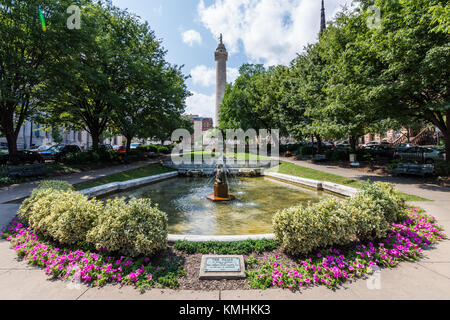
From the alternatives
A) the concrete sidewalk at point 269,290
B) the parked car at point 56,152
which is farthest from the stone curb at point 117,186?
the parked car at point 56,152

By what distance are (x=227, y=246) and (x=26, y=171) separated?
1465 cm

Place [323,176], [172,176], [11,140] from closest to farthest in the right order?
[323,176], [11,140], [172,176]

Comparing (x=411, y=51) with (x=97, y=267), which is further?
(x=411, y=51)

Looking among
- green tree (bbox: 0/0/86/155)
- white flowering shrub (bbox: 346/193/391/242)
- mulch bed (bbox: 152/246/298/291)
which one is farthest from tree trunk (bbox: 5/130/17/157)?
white flowering shrub (bbox: 346/193/391/242)

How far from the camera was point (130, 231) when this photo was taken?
4.37 m

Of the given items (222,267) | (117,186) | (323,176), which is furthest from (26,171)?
(323,176)

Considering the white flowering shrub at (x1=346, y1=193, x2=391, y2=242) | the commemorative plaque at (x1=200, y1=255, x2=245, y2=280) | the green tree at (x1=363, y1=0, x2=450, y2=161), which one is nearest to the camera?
the commemorative plaque at (x1=200, y1=255, x2=245, y2=280)

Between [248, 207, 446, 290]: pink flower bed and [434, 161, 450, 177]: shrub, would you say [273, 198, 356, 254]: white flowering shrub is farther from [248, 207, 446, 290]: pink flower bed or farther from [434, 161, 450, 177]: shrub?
[434, 161, 450, 177]: shrub

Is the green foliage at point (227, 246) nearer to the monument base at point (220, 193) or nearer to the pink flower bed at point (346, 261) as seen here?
the pink flower bed at point (346, 261)

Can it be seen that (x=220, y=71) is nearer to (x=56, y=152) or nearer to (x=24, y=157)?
(x=56, y=152)

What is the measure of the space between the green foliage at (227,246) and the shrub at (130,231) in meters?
0.51

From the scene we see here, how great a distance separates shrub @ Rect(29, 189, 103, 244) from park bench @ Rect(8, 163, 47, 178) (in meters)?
10.2

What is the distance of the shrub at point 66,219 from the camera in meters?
4.75

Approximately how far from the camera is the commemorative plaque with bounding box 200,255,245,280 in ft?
12.8
